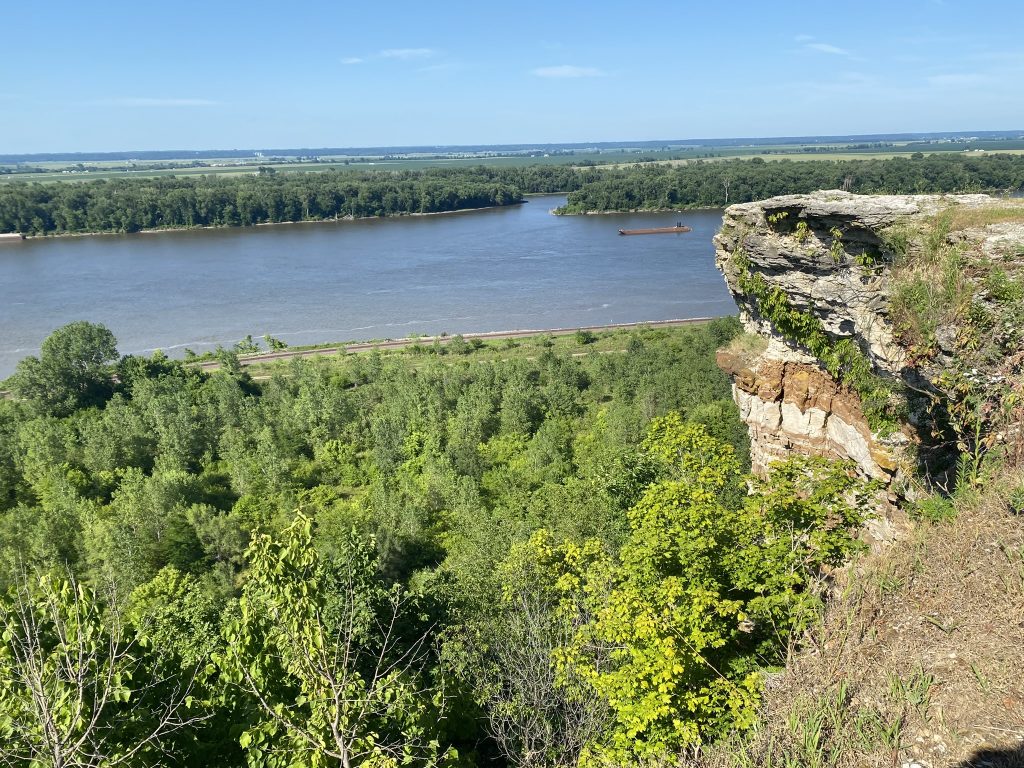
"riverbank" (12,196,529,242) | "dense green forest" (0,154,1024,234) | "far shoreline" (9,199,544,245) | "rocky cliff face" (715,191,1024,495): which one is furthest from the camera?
"dense green forest" (0,154,1024,234)

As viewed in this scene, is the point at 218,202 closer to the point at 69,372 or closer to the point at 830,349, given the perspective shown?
the point at 69,372

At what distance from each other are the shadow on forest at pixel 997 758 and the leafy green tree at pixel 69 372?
37402 millimetres

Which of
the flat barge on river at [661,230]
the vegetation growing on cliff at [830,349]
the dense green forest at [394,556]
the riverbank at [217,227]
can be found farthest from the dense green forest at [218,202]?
the vegetation growing on cliff at [830,349]

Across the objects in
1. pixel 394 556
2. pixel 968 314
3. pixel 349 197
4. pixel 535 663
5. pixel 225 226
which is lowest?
pixel 394 556

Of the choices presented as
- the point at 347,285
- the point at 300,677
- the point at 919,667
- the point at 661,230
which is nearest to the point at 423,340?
Answer: the point at 347,285

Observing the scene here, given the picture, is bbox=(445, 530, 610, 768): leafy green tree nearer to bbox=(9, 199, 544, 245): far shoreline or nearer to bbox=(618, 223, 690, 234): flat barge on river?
bbox=(618, 223, 690, 234): flat barge on river

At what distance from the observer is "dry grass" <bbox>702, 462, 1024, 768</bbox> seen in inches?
174

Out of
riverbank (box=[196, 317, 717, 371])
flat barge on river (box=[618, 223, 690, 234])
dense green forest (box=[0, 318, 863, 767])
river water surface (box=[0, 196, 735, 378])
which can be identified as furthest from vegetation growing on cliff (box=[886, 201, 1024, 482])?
flat barge on river (box=[618, 223, 690, 234])

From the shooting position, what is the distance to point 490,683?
9648 millimetres

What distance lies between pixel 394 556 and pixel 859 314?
505 inches

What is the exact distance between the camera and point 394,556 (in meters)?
17.3

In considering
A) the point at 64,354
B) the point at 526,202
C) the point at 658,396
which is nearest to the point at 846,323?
the point at 658,396

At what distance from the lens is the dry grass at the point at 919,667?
443 centimetres

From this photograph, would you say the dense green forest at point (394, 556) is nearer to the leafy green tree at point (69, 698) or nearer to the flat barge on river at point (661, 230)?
the leafy green tree at point (69, 698)
